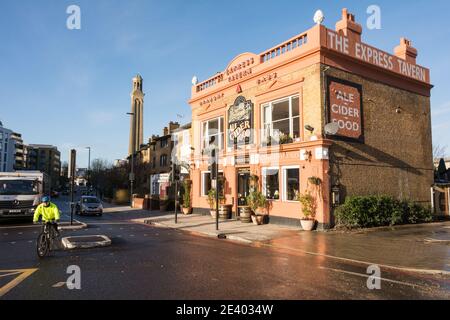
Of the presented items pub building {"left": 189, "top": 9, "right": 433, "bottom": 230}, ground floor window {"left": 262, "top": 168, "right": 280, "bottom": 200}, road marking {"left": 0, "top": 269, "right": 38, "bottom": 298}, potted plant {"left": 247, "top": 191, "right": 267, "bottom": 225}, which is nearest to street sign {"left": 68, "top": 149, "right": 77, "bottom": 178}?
pub building {"left": 189, "top": 9, "right": 433, "bottom": 230}

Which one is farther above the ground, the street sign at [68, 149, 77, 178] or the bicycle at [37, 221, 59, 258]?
the street sign at [68, 149, 77, 178]

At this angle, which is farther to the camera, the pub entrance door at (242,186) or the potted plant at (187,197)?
the potted plant at (187,197)

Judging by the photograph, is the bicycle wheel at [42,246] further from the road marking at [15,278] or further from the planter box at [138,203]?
the planter box at [138,203]

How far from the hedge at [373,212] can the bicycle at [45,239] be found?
11.4 metres

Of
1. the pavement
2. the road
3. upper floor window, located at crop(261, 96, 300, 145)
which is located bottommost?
the pavement

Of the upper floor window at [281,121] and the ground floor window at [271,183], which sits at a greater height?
the upper floor window at [281,121]

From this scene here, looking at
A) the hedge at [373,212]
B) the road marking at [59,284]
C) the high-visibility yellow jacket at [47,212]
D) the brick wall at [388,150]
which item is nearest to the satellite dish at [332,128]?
the brick wall at [388,150]

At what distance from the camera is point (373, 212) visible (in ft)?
50.9

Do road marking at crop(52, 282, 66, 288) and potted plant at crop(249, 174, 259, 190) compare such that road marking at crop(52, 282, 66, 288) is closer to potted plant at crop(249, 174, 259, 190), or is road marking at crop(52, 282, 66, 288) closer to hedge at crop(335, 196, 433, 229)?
hedge at crop(335, 196, 433, 229)

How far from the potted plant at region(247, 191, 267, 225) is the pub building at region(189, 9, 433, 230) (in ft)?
1.63

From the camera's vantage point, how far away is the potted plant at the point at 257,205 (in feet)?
56.1

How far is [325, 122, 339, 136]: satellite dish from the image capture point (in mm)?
14789

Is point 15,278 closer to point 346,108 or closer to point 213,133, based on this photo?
point 346,108

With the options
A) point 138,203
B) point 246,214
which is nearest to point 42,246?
point 246,214
